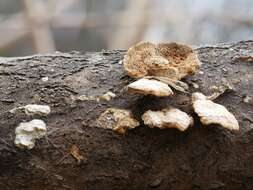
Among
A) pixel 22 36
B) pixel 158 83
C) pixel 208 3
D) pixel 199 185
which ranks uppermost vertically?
pixel 208 3

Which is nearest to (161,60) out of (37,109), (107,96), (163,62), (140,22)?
(163,62)

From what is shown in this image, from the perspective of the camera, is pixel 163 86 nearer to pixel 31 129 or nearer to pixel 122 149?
pixel 122 149

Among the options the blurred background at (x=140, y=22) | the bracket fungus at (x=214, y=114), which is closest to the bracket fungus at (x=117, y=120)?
the bracket fungus at (x=214, y=114)

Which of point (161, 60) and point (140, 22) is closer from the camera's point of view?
point (161, 60)

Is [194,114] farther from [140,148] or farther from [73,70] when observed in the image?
[73,70]

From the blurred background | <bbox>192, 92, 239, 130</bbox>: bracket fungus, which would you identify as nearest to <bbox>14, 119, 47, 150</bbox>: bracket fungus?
<bbox>192, 92, 239, 130</bbox>: bracket fungus

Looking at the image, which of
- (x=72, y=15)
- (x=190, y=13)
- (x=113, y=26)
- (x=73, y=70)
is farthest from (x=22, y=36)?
(x=73, y=70)

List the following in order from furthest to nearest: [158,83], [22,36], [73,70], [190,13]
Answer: [190,13]
[22,36]
[73,70]
[158,83]

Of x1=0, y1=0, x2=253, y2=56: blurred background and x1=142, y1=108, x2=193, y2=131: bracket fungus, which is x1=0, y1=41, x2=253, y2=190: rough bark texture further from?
x1=0, y1=0, x2=253, y2=56: blurred background
